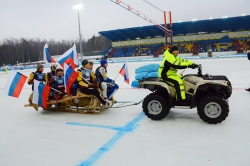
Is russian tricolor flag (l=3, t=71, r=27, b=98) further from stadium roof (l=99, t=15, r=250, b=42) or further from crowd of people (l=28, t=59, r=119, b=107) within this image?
stadium roof (l=99, t=15, r=250, b=42)

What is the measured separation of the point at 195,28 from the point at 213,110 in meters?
37.4

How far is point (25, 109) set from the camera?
6.65m

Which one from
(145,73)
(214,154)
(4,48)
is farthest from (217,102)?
(4,48)

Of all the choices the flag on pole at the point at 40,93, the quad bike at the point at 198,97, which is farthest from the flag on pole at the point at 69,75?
the quad bike at the point at 198,97

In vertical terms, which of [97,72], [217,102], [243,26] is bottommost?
[217,102]

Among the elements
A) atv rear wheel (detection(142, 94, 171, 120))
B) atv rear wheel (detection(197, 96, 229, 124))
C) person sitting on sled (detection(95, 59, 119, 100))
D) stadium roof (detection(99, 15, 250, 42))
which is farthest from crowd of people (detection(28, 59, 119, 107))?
stadium roof (detection(99, 15, 250, 42))

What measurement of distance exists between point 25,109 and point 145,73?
4.94 metres

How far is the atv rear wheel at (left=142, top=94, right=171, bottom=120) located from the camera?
455cm

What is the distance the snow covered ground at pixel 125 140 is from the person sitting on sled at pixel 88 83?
52 centimetres

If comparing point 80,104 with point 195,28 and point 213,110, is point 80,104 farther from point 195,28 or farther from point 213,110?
point 195,28

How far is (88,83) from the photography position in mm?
5492

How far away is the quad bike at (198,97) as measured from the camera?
412cm

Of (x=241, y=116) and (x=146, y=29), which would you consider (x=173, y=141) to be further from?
(x=146, y=29)

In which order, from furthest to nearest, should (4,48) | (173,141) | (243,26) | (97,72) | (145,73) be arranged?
(4,48)
(243,26)
(145,73)
(97,72)
(173,141)
